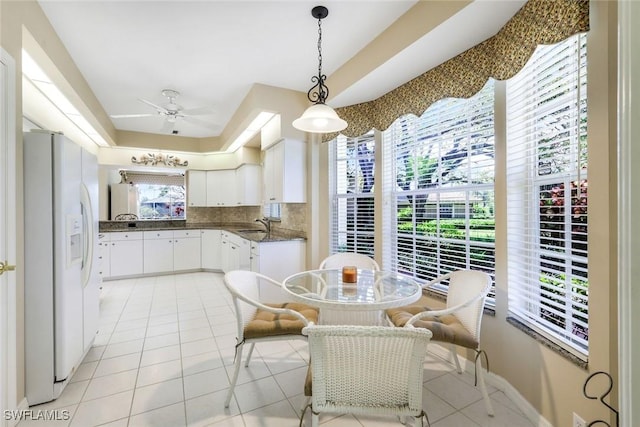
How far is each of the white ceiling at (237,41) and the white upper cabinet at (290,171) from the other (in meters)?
0.73

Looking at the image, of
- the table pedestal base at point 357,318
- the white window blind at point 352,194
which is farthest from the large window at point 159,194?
the table pedestal base at point 357,318

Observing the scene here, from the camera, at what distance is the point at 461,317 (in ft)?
6.63

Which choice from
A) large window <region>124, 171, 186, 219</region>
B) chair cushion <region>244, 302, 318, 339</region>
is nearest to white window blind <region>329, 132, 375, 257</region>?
chair cushion <region>244, 302, 318, 339</region>

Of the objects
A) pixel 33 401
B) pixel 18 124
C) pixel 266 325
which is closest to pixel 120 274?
pixel 33 401

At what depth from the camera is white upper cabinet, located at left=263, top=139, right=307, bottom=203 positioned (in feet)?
12.0

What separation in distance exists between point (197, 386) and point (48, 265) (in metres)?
1.28

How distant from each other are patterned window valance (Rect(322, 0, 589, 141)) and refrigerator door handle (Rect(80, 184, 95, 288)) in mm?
2604

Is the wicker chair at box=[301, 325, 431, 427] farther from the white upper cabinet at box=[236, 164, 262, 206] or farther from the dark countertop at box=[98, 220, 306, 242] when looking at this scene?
the white upper cabinet at box=[236, 164, 262, 206]

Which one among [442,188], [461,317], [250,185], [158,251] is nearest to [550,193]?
[442,188]

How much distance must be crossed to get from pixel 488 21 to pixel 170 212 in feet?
20.0

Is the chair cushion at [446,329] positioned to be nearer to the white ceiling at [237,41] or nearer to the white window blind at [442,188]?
the white window blind at [442,188]

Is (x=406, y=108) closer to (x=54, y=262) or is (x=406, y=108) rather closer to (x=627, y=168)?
(x=627, y=168)

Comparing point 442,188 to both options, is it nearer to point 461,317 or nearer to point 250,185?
point 461,317

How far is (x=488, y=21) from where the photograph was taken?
6.07 ft
